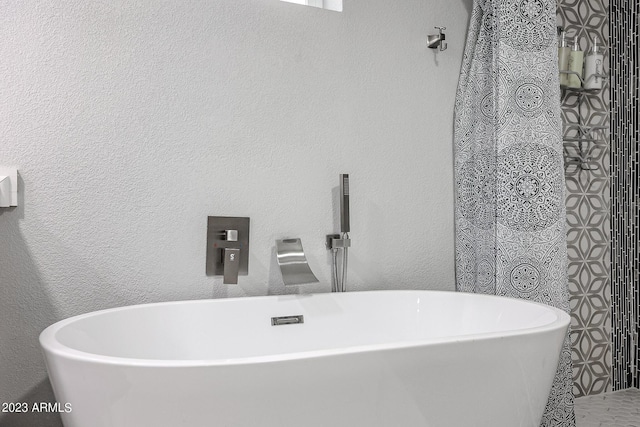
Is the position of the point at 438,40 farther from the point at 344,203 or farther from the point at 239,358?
the point at 239,358

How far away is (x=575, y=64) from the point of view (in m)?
2.30

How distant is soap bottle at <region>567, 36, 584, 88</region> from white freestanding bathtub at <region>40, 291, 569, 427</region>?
1.30 meters

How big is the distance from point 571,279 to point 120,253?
211 cm

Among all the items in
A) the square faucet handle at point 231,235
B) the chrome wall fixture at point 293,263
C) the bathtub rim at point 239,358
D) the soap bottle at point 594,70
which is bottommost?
the bathtub rim at point 239,358

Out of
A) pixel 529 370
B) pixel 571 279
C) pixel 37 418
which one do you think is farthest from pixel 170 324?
pixel 571 279

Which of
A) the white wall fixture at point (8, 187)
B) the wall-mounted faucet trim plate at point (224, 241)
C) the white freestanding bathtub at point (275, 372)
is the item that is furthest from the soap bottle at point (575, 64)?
the white wall fixture at point (8, 187)

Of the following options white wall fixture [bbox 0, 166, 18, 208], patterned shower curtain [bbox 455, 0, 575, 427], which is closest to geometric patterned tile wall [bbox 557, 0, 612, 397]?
patterned shower curtain [bbox 455, 0, 575, 427]

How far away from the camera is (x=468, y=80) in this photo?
6.95ft

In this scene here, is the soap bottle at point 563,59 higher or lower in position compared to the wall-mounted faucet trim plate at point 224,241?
higher

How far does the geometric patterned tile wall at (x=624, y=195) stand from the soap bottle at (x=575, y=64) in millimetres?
341

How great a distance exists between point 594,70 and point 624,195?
2.25 ft

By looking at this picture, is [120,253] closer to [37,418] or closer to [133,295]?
[133,295]

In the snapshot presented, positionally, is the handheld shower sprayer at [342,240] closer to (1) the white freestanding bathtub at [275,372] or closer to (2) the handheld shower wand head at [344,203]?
(2) the handheld shower wand head at [344,203]

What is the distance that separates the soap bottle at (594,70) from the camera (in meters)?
2.34
